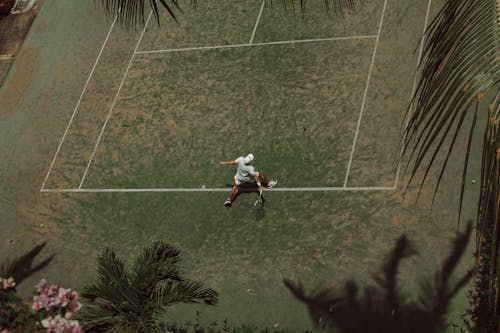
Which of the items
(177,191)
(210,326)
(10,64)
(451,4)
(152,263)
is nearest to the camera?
(451,4)

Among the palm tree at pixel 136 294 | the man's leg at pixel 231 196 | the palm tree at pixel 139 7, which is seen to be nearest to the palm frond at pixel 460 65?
the palm tree at pixel 139 7

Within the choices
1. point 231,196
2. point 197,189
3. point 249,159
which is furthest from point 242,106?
point 249,159

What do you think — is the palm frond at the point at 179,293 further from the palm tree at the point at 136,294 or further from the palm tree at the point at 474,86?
the palm tree at the point at 474,86

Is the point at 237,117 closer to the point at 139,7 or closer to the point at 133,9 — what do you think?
the point at 139,7

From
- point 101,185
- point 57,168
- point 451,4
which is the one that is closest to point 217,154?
point 101,185

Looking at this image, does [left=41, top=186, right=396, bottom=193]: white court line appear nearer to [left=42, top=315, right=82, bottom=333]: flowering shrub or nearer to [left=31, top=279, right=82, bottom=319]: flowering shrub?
[left=31, top=279, right=82, bottom=319]: flowering shrub

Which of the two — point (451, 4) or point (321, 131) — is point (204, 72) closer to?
point (321, 131)
